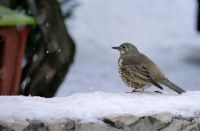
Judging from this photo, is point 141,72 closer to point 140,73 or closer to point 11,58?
point 140,73

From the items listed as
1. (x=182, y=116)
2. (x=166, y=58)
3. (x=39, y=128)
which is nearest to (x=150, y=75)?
(x=182, y=116)

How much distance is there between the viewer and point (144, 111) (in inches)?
228

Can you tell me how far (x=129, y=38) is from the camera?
15.8 meters

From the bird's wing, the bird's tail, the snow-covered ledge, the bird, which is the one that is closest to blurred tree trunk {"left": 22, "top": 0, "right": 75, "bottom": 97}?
the bird

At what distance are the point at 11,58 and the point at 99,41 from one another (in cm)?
684

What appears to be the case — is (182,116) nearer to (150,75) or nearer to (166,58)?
(150,75)

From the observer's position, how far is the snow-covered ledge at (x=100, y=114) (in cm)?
560

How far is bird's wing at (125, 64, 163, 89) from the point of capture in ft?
21.9

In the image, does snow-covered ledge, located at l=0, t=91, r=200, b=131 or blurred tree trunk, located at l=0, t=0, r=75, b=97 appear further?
blurred tree trunk, located at l=0, t=0, r=75, b=97

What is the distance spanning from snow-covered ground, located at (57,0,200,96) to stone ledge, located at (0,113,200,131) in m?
6.08

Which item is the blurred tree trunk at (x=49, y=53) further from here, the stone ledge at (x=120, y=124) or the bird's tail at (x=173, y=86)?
the stone ledge at (x=120, y=124)

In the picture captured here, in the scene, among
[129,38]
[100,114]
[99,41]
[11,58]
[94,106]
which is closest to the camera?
[100,114]

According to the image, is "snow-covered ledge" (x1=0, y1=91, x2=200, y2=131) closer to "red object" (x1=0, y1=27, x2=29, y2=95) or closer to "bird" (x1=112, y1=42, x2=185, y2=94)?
"bird" (x1=112, y1=42, x2=185, y2=94)

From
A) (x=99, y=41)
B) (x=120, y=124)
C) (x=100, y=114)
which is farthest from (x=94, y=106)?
(x=99, y=41)
